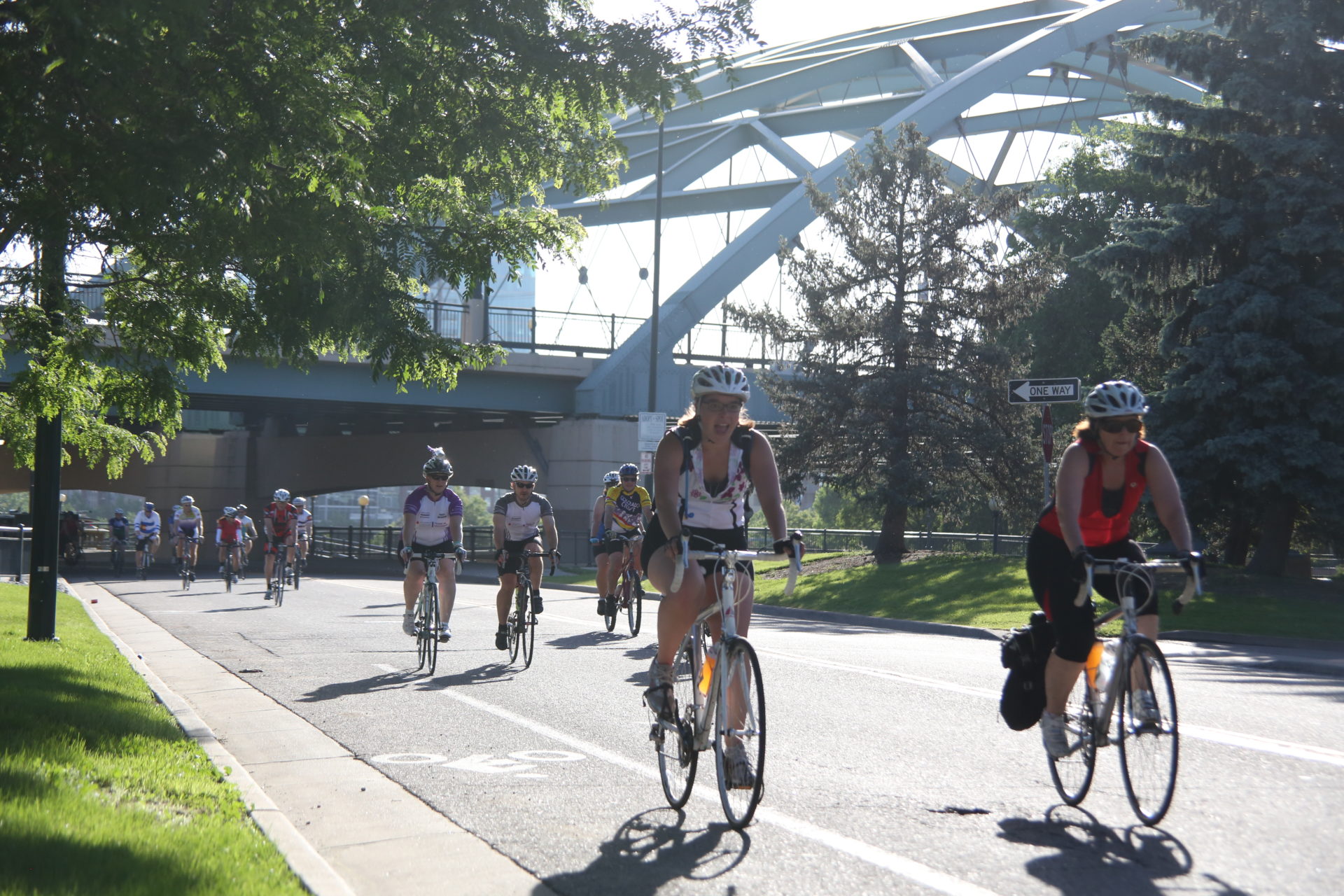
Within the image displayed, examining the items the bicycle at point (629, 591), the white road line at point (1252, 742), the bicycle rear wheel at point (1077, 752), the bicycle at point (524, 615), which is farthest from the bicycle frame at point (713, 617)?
the bicycle at point (629, 591)

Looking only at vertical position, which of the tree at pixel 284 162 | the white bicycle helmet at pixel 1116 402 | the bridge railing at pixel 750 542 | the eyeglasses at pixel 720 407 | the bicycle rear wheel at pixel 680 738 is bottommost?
the bridge railing at pixel 750 542

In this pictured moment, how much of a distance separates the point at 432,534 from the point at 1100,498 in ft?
24.0

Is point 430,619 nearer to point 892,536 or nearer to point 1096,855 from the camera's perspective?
point 1096,855

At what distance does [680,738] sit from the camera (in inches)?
234

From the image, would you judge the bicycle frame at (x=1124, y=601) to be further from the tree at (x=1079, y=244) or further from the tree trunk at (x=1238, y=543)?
the tree at (x=1079, y=244)

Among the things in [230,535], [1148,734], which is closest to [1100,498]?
[1148,734]

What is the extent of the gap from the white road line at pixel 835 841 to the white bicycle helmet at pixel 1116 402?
207 centimetres

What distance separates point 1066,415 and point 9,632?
101 ft

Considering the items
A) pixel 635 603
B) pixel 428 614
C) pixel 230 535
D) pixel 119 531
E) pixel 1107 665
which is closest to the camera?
pixel 1107 665

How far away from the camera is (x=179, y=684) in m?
10.9

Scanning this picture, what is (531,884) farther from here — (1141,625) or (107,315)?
(107,315)

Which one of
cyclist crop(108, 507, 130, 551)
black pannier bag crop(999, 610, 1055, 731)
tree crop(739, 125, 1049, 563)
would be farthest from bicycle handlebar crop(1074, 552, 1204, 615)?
cyclist crop(108, 507, 130, 551)

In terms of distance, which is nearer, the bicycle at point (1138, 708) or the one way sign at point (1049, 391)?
the bicycle at point (1138, 708)

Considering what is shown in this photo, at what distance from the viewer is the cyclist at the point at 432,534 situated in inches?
465
